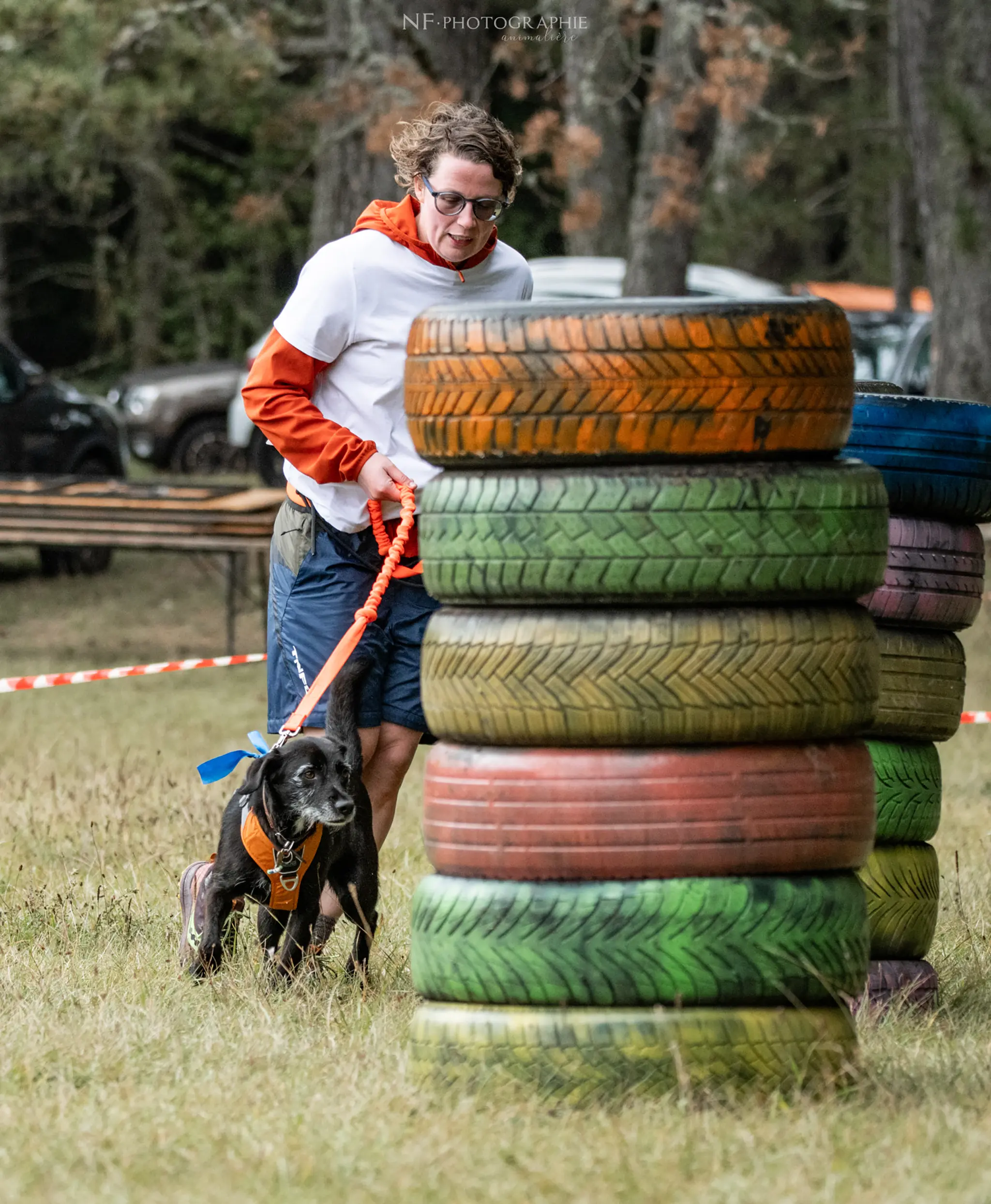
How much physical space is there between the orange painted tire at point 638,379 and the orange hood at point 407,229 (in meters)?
1.13

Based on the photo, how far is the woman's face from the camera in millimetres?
4730

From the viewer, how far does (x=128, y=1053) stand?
13.6 ft

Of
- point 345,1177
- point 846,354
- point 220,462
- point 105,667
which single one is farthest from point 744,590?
point 220,462

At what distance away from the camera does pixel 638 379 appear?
3.67 meters

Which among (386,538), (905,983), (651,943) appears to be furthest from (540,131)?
Result: (651,943)

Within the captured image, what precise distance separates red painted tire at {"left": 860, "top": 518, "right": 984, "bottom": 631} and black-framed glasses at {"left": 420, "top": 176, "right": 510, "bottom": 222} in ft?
4.21

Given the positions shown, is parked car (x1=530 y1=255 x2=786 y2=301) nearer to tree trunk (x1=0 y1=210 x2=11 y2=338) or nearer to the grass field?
tree trunk (x1=0 y1=210 x2=11 y2=338)

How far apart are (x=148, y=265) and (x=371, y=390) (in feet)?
97.7

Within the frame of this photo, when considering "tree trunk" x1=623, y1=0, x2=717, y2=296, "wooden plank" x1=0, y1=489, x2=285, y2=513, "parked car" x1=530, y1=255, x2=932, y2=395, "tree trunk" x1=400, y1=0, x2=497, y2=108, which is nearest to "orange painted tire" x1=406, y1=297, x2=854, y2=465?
"wooden plank" x1=0, y1=489, x2=285, y2=513

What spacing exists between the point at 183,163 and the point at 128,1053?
32275 mm

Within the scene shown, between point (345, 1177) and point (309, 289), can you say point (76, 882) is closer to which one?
point (309, 289)

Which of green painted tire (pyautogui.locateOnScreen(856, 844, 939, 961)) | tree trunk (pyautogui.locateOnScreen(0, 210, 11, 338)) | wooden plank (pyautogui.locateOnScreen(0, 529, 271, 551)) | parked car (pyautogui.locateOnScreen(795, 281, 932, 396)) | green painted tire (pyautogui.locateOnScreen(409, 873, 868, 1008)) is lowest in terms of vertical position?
tree trunk (pyautogui.locateOnScreen(0, 210, 11, 338))

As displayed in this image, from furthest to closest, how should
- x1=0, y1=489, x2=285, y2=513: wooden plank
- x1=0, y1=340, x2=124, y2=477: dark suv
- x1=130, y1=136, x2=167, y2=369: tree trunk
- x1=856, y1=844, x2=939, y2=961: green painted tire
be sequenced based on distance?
1. x1=130, y1=136, x2=167, y2=369: tree trunk
2. x1=0, y1=340, x2=124, y2=477: dark suv
3. x1=0, y1=489, x2=285, y2=513: wooden plank
4. x1=856, y1=844, x2=939, y2=961: green painted tire

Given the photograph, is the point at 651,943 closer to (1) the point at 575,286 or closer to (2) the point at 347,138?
(2) the point at 347,138
